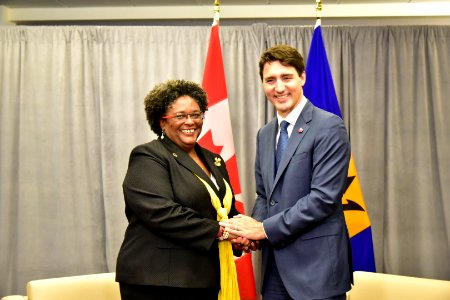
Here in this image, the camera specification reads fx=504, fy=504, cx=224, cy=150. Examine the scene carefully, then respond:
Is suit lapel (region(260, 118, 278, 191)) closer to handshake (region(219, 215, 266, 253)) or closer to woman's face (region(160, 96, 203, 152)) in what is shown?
handshake (region(219, 215, 266, 253))

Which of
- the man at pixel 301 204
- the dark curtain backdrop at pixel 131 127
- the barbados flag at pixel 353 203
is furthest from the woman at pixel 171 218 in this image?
the dark curtain backdrop at pixel 131 127

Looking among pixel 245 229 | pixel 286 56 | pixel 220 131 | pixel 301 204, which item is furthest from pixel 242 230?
pixel 220 131

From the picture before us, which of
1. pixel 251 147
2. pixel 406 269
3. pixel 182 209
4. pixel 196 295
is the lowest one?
pixel 406 269

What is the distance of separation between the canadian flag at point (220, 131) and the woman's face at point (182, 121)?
1.28 metres

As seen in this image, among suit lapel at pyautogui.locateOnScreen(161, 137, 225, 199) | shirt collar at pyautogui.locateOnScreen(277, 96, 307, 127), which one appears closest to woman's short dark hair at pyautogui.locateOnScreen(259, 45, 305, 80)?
shirt collar at pyautogui.locateOnScreen(277, 96, 307, 127)

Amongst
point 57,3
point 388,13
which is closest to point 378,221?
point 388,13

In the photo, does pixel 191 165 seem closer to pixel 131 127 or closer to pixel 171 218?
pixel 171 218

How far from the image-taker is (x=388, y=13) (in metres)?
4.67

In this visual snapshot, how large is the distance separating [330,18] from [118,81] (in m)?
2.10

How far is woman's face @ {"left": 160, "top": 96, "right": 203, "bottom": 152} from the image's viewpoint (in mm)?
2402

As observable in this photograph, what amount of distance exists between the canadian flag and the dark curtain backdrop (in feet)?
1.35

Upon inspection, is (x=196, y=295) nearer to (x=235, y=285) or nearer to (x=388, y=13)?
(x=235, y=285)

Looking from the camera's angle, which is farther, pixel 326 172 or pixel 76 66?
pixel 76 66

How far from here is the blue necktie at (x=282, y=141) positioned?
92.1 inches
